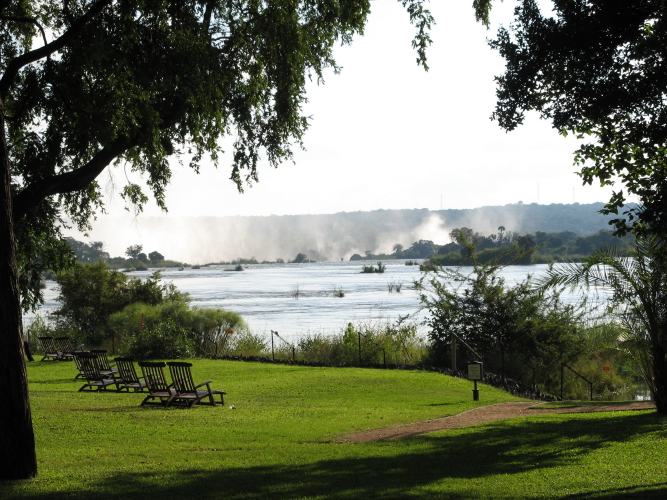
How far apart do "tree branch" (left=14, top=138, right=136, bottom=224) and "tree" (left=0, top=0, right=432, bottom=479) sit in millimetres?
20

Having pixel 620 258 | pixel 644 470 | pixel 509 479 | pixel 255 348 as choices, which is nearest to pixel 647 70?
pixel 620 258

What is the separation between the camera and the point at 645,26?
32.3ft

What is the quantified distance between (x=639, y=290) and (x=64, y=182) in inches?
423

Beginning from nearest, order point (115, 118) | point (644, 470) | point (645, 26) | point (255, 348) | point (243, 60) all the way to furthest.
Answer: point (644, 470) < point (645, 26) < point (115, 118) < point (243, 60) < point (255, 348)

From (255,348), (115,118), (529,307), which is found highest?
(115,118)

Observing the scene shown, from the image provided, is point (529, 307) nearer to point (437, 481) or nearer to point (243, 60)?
point (243, 60)

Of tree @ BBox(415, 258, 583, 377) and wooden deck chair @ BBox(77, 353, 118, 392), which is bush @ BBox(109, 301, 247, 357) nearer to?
tree @ BBox(415, 258, 583, 377)

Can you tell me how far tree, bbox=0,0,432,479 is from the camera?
1076cm

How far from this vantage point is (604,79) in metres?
10.1

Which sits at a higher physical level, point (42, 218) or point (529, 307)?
point (42, 218)

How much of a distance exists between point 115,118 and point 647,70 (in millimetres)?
8462

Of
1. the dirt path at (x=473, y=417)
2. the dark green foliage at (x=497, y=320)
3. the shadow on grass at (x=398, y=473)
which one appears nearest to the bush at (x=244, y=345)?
the dark green foliage at (x=497, y=320)

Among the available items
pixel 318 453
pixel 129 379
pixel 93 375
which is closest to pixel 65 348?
pixel 93 375

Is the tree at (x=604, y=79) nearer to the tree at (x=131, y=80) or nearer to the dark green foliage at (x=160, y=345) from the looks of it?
the tree at (x=131, y=80)
